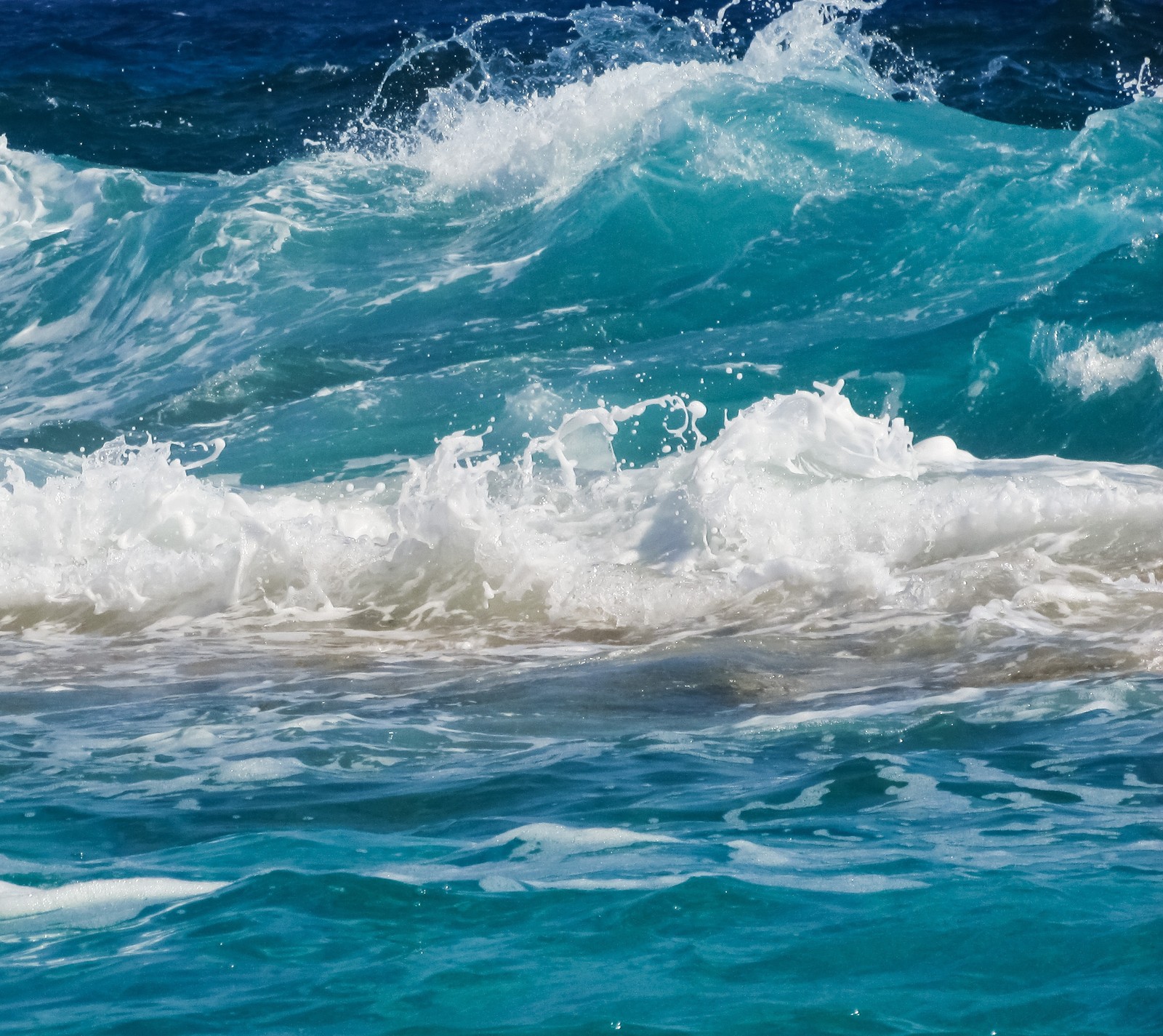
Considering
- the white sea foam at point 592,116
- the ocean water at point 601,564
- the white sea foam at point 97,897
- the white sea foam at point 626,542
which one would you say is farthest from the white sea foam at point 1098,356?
the white sea foam at point 97,897

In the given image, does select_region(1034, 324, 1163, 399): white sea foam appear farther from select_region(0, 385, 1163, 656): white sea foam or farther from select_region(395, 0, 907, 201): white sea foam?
select_region(395, 0, 907, 201): white sea foam

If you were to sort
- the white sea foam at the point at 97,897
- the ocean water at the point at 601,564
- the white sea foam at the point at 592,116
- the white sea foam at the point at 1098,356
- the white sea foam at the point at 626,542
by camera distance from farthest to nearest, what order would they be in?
the white sea foam at the point at 592,116 → the white sea foam at the point at 1098,356 → the white sea foam at the point at 626,542 → the white sea foam at the point at 97,897 → the ocean water at the point at 601,564

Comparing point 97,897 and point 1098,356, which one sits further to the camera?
point 1098,356

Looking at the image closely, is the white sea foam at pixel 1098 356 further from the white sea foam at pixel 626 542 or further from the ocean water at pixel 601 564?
the white sea foam at pixel 626 542

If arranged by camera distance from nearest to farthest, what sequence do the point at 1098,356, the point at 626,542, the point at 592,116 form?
the point at 626,542 < the point at 1098,356 < the point at 592,116

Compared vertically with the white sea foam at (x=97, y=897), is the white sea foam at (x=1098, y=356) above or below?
below

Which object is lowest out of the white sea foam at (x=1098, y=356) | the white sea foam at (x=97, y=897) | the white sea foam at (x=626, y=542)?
the white sea foam at (x=626, y=542)

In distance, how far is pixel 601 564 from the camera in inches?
272

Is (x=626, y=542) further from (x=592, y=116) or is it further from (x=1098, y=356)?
(x=592, y=116)

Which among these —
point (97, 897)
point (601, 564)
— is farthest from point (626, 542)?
point (97, 897)

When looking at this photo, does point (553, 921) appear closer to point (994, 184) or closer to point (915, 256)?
point (915, 256)

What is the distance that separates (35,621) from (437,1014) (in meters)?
5.06

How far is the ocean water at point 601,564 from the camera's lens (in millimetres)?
2840

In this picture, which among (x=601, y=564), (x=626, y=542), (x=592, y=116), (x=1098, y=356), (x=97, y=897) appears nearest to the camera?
(x=97, y=897)
